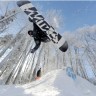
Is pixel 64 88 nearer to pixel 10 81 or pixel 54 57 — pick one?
pixel 10 81

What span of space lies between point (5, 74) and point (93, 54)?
15.6 metres

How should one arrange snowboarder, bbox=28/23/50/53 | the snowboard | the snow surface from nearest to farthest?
the snow surface < snowboarder, bbox=28/23/50/53 < the snowboard

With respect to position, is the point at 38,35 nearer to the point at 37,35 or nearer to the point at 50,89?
the point at 37,35

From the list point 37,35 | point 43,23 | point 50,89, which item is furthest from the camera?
point 43,23

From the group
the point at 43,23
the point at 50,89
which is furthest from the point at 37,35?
the point at 50,89

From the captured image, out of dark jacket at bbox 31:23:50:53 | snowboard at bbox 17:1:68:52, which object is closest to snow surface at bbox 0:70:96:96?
snowboard at bbox 17:1:68:52

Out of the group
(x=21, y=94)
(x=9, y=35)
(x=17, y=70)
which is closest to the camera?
(x=21, y=94)

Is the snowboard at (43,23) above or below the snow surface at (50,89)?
above

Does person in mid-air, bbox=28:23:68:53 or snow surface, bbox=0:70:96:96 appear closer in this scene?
snow surface, bbox=0:70:96:96

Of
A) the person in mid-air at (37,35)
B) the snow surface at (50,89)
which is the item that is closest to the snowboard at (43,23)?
the person in mid-air at (37,35)

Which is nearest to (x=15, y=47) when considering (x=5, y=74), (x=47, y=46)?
(x=5, y=74)

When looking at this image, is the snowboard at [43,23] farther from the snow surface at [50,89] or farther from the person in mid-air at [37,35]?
the snow surface at [50,89]

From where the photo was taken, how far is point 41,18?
9109 mm

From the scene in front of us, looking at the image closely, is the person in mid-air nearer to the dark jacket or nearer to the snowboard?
the dark jacket
